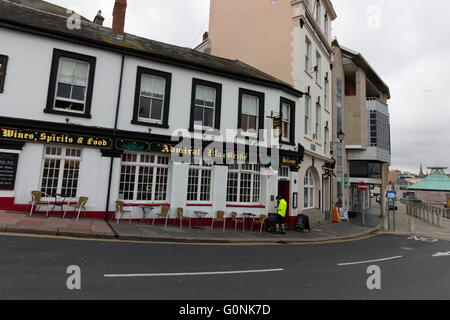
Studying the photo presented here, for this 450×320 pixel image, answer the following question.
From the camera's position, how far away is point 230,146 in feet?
43.8

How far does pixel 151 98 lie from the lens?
12023 mm

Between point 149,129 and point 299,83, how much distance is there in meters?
10.0

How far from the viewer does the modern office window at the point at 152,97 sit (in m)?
11.7

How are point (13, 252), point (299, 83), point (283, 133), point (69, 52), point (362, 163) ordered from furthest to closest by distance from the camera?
point (362, 163)
point (299, 83)
point (283, 133)
point (69, 52)
point (13, 252)

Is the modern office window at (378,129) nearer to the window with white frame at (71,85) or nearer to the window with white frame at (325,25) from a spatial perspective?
the window with white frame at (325,25)

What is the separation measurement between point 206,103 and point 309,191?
9856mm

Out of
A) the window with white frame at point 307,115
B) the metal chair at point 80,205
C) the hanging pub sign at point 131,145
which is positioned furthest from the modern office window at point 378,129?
the metal chair at point 80,205

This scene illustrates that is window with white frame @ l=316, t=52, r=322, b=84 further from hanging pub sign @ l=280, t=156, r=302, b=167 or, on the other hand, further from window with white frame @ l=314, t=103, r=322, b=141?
hanging pub sign @ l=280, t=156, r=302, b=167

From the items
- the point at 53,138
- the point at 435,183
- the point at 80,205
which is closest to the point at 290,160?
the point at 80,205

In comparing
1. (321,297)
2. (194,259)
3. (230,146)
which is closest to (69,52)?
(230,146)

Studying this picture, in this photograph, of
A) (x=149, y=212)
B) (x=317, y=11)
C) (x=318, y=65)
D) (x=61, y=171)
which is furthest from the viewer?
(x=317, y=11)

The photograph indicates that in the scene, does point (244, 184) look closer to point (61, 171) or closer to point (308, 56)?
point (61, 171)

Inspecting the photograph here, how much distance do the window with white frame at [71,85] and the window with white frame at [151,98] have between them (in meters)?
2.34
